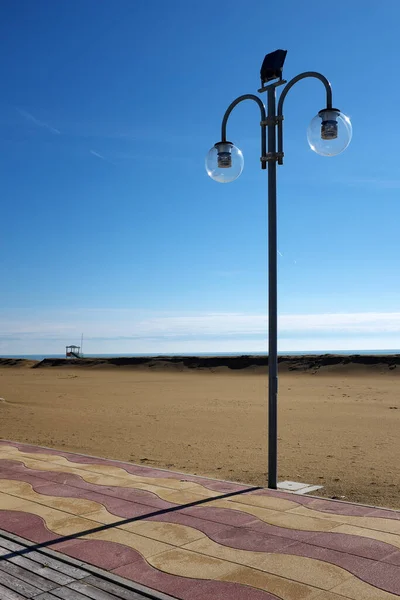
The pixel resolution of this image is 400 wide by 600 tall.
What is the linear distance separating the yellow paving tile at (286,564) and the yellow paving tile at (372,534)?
80cm

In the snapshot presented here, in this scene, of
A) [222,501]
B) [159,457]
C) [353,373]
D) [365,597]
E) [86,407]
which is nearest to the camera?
[365,597]

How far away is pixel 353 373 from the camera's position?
35.8 meters

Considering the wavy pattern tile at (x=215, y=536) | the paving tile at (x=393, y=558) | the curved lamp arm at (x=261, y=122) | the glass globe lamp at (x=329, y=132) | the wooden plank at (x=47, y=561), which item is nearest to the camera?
the wavy pattern tile at (x=215, y=536)

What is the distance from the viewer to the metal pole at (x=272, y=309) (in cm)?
754

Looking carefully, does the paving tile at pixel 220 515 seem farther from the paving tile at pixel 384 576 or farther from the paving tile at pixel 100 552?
the paving tile at pixel 384 576

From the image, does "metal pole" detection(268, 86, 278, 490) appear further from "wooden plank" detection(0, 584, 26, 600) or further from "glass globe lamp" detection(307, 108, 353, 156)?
"wooden plank" detection(0, 584, 26, 600)

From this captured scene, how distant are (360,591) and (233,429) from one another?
34.1 ft

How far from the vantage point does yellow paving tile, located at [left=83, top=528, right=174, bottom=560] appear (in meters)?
5.14

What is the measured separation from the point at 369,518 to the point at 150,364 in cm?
4338

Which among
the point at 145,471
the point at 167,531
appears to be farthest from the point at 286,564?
the point at 145,471

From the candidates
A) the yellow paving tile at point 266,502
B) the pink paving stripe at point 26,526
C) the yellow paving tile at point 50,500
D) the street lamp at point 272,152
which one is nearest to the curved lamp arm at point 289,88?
the street lamp at point 272,152

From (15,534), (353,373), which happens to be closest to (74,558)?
(15,534)

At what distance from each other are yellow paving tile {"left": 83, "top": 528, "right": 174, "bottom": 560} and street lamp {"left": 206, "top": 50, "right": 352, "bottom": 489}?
8.21 ft

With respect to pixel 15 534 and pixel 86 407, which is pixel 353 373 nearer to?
pixel 86 407
